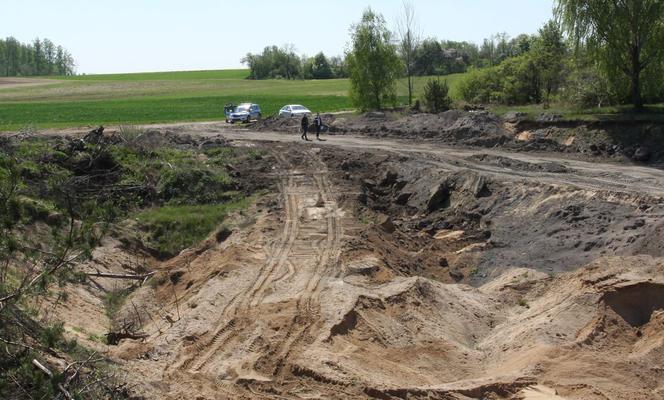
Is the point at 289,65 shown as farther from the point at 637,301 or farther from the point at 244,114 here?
the point at 637,301

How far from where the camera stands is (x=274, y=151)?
109 ft

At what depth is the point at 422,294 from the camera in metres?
15.8

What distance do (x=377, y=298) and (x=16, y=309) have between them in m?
7.14

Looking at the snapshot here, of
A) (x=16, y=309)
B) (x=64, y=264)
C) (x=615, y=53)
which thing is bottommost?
(x=16, y=309)

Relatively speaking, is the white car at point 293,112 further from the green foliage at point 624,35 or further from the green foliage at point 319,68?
the green foliage at point 319,68

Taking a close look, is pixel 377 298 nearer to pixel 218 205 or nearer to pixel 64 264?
pixel 64 264

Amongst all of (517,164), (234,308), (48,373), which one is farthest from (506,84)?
(48,373)

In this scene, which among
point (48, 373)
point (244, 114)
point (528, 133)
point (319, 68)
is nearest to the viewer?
point (48, 373)

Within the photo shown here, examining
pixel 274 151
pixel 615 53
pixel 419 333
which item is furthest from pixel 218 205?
pixel 615 53

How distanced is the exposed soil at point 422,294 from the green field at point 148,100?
68.4 feet

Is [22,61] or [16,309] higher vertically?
[22,61]

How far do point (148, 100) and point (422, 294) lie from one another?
7450 cm

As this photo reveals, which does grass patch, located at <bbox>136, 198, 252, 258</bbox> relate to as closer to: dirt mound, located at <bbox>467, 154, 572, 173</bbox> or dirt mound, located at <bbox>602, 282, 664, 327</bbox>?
dirt mound, located at <bbox>467, 154, 572, 173</bbox>

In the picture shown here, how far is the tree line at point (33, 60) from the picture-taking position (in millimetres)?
175375
